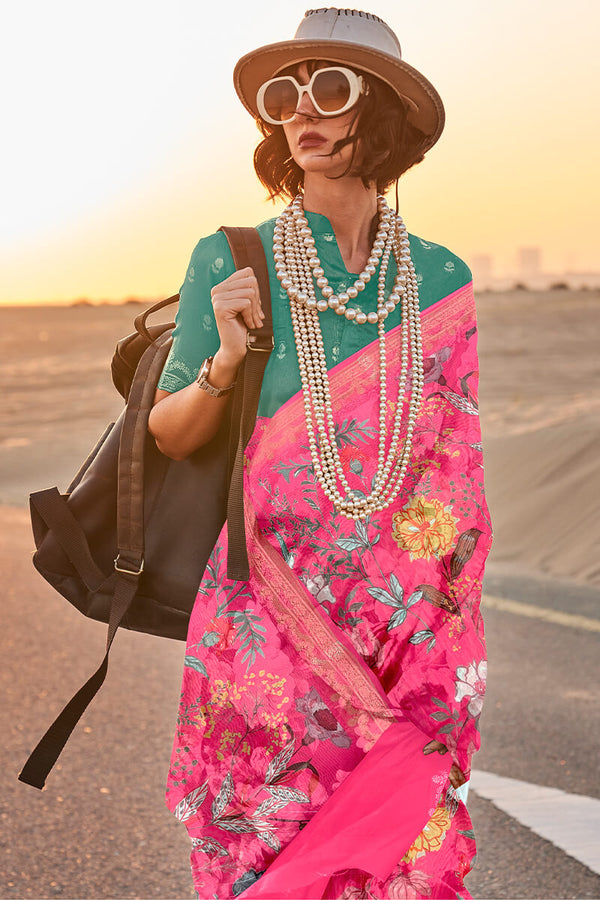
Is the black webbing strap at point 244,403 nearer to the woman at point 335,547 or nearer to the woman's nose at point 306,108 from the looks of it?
the woman at point 335,547

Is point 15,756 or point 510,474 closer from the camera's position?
point 15,756

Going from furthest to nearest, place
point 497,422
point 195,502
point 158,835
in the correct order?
point 497,422 → point 158,835 → point 195,502

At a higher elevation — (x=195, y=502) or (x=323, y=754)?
(x=195, y=502)

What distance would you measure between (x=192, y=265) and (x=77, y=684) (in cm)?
336

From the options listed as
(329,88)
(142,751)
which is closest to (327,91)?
(329,88)

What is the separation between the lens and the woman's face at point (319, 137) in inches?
85.0

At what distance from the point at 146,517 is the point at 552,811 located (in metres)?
2.11

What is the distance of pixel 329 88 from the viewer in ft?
6.98

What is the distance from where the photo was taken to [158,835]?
3.67 m

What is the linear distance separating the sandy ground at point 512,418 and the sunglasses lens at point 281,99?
5450mm

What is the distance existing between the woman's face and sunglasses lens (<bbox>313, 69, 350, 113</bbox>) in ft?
0.07

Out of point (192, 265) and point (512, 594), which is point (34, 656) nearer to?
point (512, 594)

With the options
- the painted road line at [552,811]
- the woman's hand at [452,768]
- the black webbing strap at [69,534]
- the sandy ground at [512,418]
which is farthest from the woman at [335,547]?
the sandy ground at [512,418]

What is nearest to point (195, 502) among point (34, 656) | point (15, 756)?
point (15, 756)
